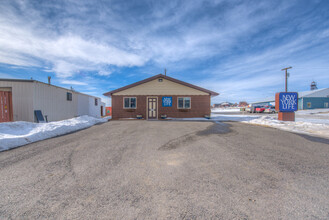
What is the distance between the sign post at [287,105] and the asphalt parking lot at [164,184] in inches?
351

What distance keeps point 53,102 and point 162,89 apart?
9914 mm

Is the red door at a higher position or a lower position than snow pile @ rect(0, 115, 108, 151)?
higher

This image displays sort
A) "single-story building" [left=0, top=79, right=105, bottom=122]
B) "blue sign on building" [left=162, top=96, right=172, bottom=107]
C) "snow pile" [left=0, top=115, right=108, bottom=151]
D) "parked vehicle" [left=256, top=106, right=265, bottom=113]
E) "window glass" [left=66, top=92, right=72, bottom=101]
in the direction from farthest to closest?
"parked vehicle" [left=256, top=106, right=265, bottom=113] < "blue sign on building" [left=162, top=96, right=172, bottom=107] < "window glass" [left=66, top=92, right=72, bottom=101] < "single-story building" [left=0, top=79, right=105, bottom=122] < "snow pile" [left=0, top=115, right=108, bottom=151]

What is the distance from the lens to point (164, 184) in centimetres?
235

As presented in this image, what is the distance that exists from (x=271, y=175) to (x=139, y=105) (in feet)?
41.0

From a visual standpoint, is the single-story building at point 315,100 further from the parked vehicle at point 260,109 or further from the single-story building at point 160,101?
the single-story building at point 160,101

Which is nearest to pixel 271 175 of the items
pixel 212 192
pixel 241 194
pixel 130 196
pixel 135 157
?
pixel 241 194

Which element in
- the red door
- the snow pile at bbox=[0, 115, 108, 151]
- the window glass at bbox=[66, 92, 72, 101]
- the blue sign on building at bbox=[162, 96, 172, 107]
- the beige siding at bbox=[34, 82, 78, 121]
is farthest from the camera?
the blue sign on building at bbox=[162, 96, 172, 107]

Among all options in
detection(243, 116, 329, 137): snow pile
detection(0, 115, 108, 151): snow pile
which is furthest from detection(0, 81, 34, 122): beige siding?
detection(243, 116, 329, 137): snow pile

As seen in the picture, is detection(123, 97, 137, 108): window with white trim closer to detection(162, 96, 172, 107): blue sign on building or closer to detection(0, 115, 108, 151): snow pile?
detection(162, 96, 172, 107): blue sign on building

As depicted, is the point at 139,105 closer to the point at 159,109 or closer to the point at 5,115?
the point at 159,109

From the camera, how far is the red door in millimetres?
8438

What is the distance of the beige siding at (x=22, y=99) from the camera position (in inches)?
341

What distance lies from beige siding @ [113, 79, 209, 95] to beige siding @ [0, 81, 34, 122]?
22.0ft
